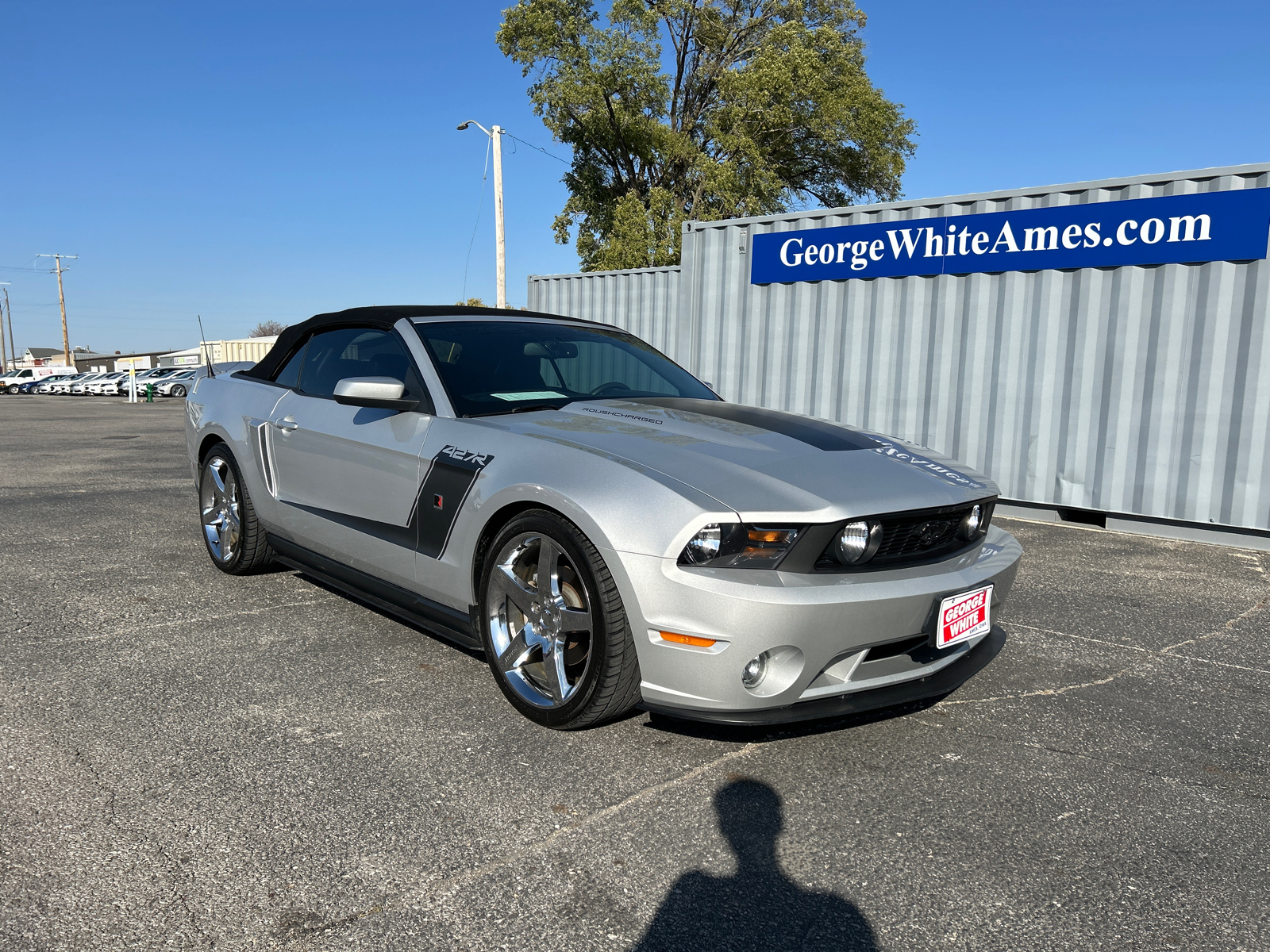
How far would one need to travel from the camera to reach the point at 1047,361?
26.4 feet

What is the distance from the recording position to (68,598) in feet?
15.6

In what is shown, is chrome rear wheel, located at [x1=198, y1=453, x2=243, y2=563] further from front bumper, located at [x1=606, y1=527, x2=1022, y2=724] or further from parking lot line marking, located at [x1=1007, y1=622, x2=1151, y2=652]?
parking lot line marking, located at [x1=1007, y1=622, x2=1151, y2=652]

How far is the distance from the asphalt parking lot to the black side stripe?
55 cm

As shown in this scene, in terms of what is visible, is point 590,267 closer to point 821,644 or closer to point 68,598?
point 68,598

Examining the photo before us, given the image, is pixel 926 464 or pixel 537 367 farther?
pixel 537 367

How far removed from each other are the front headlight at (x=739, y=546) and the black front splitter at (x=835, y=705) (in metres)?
0.43

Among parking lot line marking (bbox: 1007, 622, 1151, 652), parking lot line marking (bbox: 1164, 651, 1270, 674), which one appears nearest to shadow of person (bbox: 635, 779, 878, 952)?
parking lot line marking (bbox: 1007, 622, 1151, 652)

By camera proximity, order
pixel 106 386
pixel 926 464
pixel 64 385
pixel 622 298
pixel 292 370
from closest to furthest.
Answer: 1. pixel 926 464
2. pixel 292 370
3. pixel 622 298
4. pixel 106 386
5. pixel 64 385

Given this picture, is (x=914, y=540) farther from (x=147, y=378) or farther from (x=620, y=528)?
(x=147, y=378)

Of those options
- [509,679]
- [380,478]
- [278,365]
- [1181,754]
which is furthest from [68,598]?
[1181,754]

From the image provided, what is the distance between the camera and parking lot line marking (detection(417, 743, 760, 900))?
7.38 feet

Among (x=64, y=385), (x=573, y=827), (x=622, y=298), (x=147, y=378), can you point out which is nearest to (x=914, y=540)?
(x=573, y=827)

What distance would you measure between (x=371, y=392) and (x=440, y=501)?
508 millimetres

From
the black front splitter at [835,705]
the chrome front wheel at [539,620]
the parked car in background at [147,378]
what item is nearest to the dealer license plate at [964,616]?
the black front splitter at [835,705]
